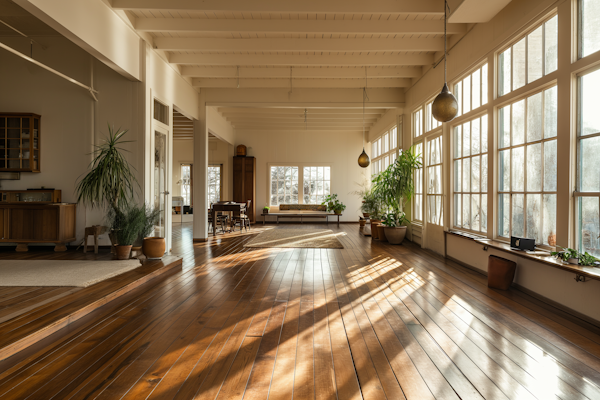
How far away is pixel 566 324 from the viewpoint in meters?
3.06

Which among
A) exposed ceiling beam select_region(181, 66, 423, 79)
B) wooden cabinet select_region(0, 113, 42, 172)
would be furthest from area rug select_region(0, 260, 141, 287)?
exposed ceiling beam select_region(181, 66, 423, 79)

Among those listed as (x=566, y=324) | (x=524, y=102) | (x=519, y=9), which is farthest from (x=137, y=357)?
(x=519, y=9)

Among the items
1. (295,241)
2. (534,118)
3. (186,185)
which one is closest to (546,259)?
(534,118)

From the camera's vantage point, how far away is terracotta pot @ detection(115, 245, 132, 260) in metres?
5.17

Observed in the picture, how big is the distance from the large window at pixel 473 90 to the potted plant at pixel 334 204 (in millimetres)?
7525

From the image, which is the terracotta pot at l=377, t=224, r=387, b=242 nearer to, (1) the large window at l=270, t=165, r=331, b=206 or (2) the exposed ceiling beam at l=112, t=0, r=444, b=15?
(2) the exposed ceiling beam at l=112, t=0, r=444, b=15

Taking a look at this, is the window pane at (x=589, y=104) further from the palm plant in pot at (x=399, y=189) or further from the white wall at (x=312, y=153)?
the white wall at (x=312, y=153)

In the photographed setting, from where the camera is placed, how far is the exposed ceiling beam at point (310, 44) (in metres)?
6.09

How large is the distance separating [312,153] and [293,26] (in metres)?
8.64

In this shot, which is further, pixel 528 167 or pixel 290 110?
pixel 290 110

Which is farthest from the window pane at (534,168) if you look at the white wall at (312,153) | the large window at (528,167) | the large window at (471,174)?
the white wall at (312,153)

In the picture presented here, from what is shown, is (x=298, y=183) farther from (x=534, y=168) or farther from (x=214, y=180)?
(x=534, y=168)

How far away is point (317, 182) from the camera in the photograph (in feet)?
46.6

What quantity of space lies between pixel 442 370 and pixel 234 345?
4.65 ft
